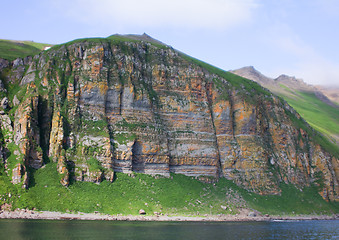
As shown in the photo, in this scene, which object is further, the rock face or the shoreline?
the rock face

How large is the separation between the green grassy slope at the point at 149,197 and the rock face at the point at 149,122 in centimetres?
295

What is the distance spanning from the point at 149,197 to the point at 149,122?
2374 cm

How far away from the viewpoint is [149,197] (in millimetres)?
97375

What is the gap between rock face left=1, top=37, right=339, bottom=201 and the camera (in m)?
97.4

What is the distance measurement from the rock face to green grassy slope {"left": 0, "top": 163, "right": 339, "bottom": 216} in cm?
295

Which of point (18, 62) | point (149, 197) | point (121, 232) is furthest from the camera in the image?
point (18, 62)

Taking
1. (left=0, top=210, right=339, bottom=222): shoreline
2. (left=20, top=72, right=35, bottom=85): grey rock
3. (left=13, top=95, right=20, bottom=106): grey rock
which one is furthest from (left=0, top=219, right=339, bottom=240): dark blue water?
(left=20, top=72, right=35, bottom=85): grey rock

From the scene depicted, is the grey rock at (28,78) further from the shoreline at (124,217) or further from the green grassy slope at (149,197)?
the shoreline at (124,217)

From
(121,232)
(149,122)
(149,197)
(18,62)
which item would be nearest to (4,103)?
(18,62)

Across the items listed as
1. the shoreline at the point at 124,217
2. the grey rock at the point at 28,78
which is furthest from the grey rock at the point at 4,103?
the shoreline at the point at 124,217

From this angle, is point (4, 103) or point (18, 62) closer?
point (4, 103)

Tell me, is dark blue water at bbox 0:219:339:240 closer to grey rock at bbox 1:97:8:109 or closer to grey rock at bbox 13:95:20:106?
grey rock at bbox 1:97:8:109

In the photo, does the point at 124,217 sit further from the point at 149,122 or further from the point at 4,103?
the point at 4,103

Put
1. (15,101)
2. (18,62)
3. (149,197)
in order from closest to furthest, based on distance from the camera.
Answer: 1. (149,197)
2. (15,101)
3. (18,62)
